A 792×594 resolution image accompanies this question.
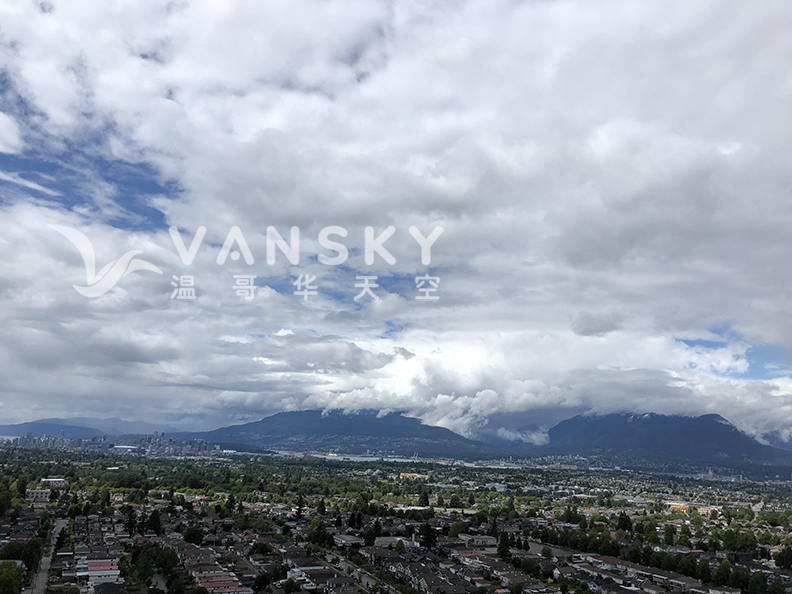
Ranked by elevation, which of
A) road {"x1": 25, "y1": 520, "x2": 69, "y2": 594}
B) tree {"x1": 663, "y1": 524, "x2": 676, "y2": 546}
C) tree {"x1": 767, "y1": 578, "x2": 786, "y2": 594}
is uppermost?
tree {"x1": 767, "y1": 578, "x2": 786, "y2": 594}

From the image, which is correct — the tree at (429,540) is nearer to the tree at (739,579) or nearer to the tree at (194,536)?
the tree at (194,536)

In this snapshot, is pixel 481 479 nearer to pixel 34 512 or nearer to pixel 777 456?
pixel 34 512

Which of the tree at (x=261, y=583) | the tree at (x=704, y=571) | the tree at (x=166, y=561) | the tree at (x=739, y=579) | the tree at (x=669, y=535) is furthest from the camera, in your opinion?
the tree at (x=669, y=535)

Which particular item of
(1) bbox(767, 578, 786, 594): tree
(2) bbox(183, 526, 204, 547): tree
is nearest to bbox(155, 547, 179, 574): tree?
(2) bbox(183, 526, 204, 547): tree

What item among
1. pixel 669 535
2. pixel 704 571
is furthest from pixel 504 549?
pixel 669 535

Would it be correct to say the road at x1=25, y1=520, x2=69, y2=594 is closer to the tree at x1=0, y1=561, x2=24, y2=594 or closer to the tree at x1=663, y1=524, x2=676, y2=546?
the tree at x1=0, y1=561, x2=24, y2=594

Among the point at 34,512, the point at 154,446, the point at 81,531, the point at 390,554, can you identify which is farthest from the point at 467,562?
the point at 154,446

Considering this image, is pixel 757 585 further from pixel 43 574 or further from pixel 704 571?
pixel 43 574

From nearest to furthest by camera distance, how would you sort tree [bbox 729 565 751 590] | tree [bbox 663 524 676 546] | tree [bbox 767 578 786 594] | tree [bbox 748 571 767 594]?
tree [bbox 767 578 786 594] < tree [bbox 748 571 767 594] < tree [bbox 729 565 751 590] < tree [bbox 663 524 676 546]

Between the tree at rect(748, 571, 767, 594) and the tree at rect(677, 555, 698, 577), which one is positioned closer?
the tree at rect(748, 571, 767, 594)

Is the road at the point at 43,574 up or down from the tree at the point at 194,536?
down

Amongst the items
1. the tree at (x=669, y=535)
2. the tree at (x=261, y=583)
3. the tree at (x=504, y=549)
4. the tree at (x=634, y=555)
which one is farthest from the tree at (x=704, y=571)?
the tree at (x=261, y=583)

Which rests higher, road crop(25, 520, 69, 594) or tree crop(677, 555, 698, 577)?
tree crop(677, 555, 698, 577)
